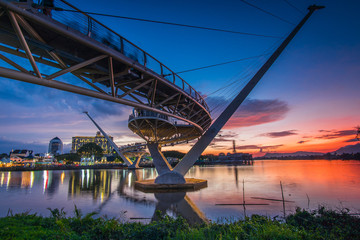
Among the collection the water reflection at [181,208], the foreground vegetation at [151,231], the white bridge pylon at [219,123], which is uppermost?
the white bridge pylon at [219,123]

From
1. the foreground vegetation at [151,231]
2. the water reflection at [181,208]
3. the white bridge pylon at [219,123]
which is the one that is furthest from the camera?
the white bridge pylon at [219,123]

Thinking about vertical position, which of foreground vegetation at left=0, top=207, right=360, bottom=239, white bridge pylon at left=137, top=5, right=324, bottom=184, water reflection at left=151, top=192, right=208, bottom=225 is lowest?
water reflection at left=151, top=192, right=208, bottom=225

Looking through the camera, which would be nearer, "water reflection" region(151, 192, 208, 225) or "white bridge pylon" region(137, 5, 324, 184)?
"water reflection" region(151, 192, 208, 225)

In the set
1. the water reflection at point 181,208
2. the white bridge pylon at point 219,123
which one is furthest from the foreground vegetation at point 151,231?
the white bridge pylon at point 219,123

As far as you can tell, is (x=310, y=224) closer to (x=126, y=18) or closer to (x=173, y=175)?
(x=126, y=18)

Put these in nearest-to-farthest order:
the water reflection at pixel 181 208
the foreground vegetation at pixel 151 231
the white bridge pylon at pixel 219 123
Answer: the foreground vegetation at pixel 151 231 < the water reflection at pixel 181 208 < the white bridge pylon at pixel 219 123

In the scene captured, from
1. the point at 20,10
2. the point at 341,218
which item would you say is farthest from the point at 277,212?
the point at 20,10

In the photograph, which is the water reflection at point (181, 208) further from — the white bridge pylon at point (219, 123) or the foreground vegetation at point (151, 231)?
the foreground vegetation at point (151, 231)

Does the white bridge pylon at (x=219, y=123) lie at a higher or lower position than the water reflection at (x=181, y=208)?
higher

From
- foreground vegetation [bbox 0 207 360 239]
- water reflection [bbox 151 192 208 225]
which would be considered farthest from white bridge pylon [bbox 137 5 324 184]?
foreground vegetation [bbox 0 207 360 239]

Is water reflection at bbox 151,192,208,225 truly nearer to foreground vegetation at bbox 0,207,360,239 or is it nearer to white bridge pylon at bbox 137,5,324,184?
white bridge pylon at bbox 137,5,324,184

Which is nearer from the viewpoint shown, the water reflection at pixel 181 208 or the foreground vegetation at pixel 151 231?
the foreground vegetation at pixel 151 231

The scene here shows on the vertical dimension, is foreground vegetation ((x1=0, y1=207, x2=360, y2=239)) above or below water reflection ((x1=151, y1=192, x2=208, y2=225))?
above

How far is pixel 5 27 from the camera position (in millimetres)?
7723
